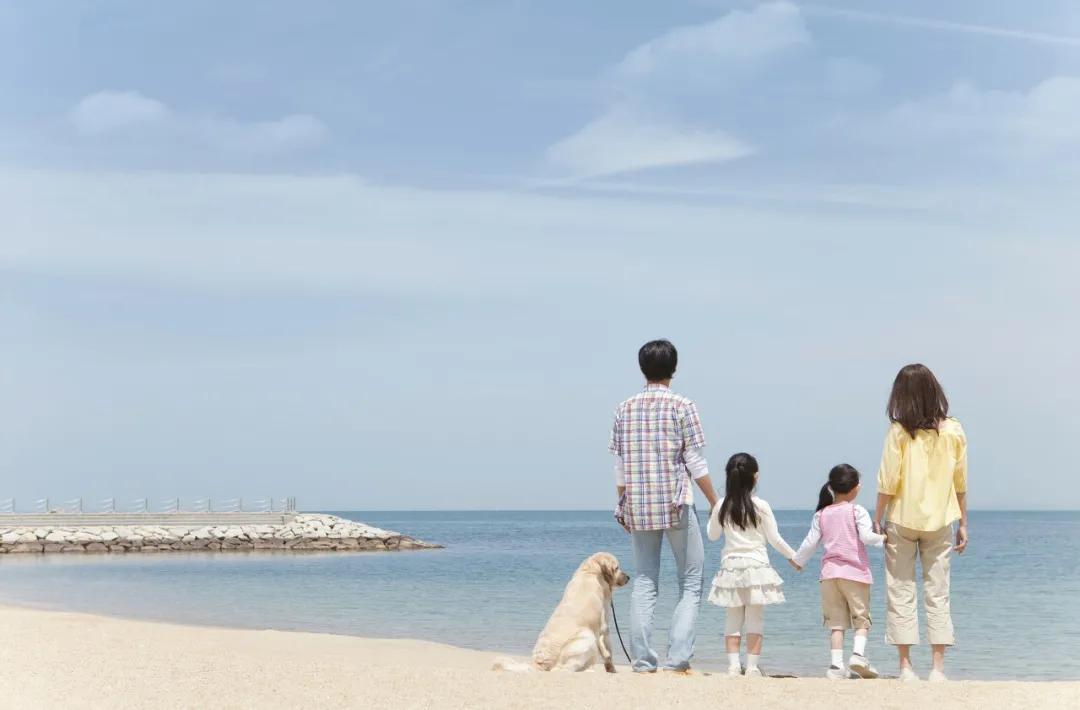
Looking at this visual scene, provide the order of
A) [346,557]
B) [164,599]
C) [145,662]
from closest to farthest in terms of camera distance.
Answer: [145,662] → [164,599] → [346,557]

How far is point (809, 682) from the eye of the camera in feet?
20.9

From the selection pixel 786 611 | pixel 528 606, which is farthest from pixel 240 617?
pixel 786 611

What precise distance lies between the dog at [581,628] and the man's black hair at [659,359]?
1.18m

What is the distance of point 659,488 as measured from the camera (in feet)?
22.0

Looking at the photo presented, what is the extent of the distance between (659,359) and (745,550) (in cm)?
135

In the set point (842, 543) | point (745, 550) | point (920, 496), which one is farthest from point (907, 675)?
point (745, 550)

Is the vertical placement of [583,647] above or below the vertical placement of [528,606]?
above

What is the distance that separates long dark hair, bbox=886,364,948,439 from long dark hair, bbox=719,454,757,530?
0.98 metres

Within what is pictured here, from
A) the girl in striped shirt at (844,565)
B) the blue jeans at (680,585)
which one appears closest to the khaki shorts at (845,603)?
the girl in striped shirt at (844,565)

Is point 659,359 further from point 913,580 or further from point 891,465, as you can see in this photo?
point 913,580

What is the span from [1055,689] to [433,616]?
42.7 feet

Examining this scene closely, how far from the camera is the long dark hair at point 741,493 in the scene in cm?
686

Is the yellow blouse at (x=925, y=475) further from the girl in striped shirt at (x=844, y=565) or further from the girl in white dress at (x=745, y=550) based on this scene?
the girl in white dress at (x=745, y=550)

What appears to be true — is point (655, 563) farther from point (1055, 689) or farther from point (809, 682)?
point (1055, 689)
